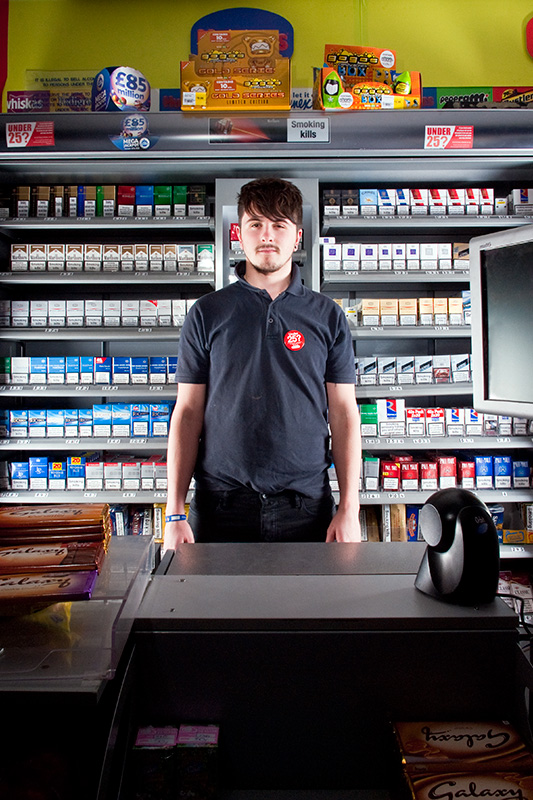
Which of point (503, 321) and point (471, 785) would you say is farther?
point (503, 321)

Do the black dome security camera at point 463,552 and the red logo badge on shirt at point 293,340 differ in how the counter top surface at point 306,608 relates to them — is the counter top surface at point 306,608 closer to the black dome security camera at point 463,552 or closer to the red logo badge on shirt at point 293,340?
the black dome security camera at point 463,552

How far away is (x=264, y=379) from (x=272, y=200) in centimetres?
59

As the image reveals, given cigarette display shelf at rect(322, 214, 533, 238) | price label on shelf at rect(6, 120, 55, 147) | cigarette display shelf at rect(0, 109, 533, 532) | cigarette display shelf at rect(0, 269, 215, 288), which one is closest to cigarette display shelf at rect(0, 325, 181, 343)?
cigarette display shelf at rect(0, 109, 533, 532)

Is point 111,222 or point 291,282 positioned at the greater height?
point 111,222

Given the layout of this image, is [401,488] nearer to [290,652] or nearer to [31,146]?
[290,652]

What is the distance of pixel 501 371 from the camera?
922 mm

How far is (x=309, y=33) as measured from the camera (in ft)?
12.0

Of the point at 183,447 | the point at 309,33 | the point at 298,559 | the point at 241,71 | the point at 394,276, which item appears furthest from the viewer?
the point at 309,33

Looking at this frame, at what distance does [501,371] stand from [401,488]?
2.26m

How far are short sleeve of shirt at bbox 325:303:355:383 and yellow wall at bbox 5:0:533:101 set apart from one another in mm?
2610

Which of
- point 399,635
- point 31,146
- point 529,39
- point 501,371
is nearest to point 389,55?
point 529,39

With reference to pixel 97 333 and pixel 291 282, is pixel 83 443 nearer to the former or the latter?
pixel 97 333

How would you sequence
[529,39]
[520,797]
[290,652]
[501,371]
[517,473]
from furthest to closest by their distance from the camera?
[529,39]
[517,473]
[501,371]
[290,652]
[520,797]

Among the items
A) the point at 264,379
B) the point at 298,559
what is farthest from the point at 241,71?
the point at 298,559
